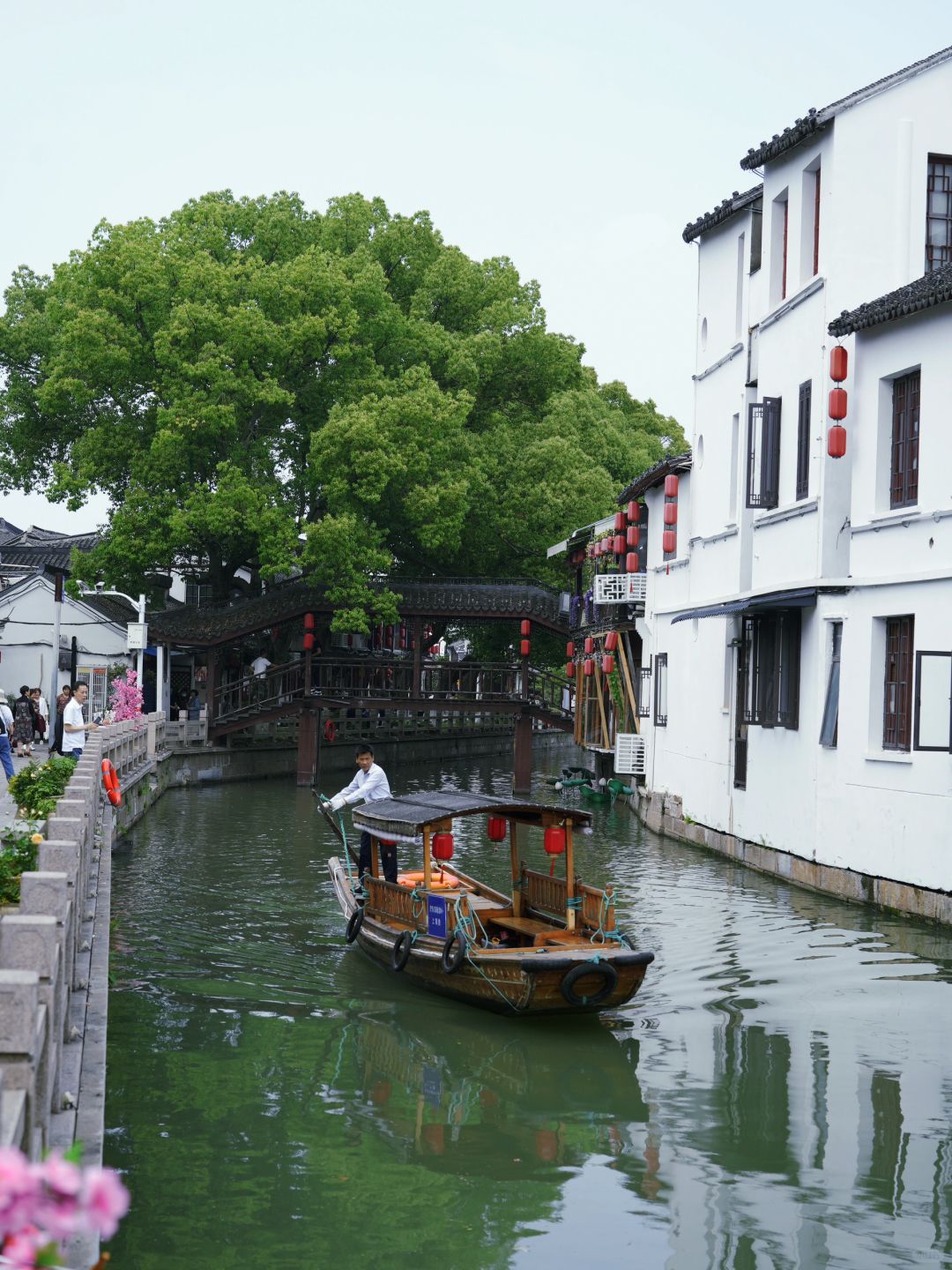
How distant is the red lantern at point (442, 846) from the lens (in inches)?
569

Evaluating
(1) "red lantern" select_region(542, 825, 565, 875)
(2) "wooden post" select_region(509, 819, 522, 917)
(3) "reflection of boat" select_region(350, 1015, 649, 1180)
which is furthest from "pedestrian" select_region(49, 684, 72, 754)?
(3) "reflection of boat" select_region(350, 1015, 649, 1180)

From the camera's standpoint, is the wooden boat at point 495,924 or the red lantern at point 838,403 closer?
the wooden boat at point 495,924

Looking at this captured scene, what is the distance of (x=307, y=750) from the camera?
36844 millimetres

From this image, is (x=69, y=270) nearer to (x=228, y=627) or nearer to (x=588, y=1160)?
(x=228, y=627)

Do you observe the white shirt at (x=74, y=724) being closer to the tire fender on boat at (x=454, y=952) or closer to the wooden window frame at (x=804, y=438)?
the tire fender on boat at (x=454, y=952)

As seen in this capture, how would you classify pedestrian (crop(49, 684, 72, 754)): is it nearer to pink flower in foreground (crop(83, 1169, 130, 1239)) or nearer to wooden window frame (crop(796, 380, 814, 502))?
wooden window frame (crop(796, 380, 814, 502))

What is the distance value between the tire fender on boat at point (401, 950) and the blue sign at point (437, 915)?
0.21 meters

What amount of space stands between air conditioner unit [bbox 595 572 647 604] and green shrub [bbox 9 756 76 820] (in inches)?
669

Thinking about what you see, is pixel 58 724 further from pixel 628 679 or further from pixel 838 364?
pixel 838 364

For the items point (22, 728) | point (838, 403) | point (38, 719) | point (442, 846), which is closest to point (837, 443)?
point (838, 403)

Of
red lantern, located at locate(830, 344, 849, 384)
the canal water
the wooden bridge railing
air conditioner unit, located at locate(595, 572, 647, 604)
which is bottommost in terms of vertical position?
the canal water

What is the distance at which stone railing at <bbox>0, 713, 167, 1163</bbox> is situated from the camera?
477 cm

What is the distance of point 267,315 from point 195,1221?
3024 cm

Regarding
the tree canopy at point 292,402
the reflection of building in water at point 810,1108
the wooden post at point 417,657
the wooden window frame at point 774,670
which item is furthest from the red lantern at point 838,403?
the wooden post at point 417,657
